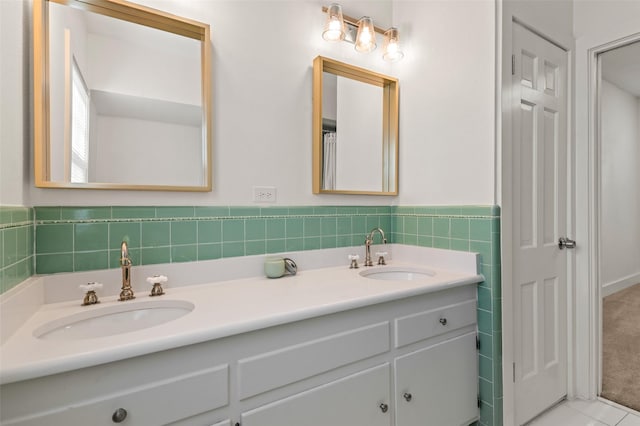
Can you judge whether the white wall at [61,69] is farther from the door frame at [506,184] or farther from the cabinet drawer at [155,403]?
the door frame at [506,184]

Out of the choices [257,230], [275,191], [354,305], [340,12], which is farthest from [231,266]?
[340,12]

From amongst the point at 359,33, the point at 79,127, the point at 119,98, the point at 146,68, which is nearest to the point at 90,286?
the point at 79,127

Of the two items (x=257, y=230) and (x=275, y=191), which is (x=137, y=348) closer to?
(x=257, y=230)

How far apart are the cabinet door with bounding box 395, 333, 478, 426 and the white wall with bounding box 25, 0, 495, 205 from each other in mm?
751

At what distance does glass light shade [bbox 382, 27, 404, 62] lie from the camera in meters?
1.89

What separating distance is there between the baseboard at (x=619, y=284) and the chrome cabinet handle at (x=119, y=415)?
15.5ft

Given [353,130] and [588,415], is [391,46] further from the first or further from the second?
[588,415]

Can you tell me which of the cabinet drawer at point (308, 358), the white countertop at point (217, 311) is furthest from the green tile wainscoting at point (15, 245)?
the cabinet drawer at point (308, 358)

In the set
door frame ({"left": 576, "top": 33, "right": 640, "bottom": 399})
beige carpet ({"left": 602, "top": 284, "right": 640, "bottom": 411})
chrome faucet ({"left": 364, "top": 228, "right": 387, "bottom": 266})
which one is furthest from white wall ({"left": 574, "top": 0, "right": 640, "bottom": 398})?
chrome faucet ({"left": 364, "top": 228, "right": 387, "bottom": 266})

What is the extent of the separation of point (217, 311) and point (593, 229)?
6.91ft

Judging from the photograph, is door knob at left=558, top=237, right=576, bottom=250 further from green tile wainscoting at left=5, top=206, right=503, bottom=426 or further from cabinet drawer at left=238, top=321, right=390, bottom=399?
cabinet drawer at left=238, top=321, right=390, bottom=399

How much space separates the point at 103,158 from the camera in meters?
1.21

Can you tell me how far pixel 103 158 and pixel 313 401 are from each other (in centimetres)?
119

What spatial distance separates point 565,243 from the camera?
5.95 ft
